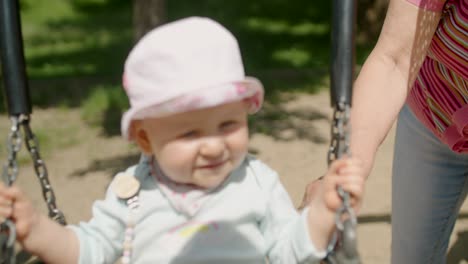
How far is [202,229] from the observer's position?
5.17ft

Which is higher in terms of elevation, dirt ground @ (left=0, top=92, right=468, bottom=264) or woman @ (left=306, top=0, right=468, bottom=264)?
woman @ (left=306, top=0, right=468, bottom=264)

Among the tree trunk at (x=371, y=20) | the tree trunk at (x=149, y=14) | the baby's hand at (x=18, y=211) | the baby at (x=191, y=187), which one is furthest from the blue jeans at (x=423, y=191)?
the tree trunk at (x=371, y=20)

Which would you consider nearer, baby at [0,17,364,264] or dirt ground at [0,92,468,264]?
baby at [0,17,364,264]

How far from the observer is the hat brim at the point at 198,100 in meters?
1.38

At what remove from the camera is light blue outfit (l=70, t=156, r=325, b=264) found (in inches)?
61.7

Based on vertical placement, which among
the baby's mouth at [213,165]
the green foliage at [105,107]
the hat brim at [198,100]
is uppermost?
the hat brim at [198,100]

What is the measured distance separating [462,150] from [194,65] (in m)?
1.07

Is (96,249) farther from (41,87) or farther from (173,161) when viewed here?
(41,87)

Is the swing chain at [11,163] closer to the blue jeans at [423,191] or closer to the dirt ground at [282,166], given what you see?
the blue jeans at [423,191]

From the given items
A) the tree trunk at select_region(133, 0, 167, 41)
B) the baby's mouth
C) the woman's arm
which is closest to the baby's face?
the baby's mouth

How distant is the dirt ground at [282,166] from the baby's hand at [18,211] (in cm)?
244

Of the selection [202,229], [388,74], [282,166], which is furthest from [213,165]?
[282,166]

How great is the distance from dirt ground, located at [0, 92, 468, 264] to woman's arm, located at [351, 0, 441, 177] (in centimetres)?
193

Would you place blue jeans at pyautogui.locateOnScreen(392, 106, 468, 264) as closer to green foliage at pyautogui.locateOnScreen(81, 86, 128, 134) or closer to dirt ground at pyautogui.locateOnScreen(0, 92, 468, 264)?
dirt ground at pyautogui.locateOnScreen(0, 92, 468, 264)
